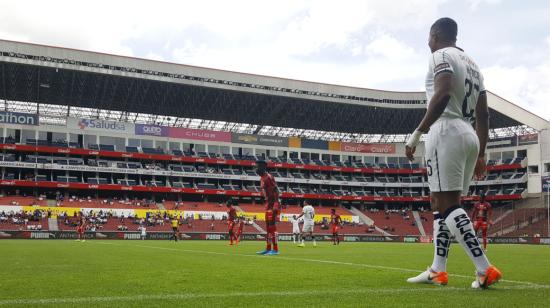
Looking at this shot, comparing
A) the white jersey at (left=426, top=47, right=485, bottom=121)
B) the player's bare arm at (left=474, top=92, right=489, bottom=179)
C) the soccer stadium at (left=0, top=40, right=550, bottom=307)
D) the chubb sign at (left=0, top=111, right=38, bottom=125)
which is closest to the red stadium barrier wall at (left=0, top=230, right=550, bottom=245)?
the soccer stadium at (left=0, top=40, right=550, bottom=307)

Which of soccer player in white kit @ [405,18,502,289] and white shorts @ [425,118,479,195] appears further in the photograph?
white shorts @ [425,118,479,195]

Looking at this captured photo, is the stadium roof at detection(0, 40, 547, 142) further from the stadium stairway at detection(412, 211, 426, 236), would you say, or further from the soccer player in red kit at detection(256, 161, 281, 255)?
the soccer player in red kit at detection(256, 161, 281, 255)

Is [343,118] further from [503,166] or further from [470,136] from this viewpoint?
[470,136]

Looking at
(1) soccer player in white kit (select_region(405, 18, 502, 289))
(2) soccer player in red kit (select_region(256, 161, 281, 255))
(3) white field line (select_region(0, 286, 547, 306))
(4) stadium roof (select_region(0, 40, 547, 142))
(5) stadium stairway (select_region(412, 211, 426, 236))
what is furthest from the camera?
(5) stadium stairway (select_region(412, 211, 426, 236))

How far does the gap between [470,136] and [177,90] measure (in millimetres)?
66261

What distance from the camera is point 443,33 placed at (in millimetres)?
6738

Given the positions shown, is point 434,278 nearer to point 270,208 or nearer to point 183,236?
point 270,208

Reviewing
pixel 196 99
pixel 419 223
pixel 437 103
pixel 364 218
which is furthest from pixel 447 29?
pixel 419 223

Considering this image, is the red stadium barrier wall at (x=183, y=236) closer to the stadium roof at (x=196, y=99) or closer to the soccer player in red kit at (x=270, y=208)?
the stadium roof at (x=196, y=99)

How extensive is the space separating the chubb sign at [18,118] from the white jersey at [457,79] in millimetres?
71296

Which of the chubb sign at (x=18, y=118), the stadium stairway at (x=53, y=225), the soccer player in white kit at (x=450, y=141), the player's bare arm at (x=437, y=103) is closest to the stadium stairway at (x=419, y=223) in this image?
the stadium stairway at (x=53, y=225)

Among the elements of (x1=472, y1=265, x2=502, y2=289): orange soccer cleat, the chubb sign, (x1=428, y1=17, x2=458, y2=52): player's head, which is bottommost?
(x1=472, y1=265, x2=502, y2=289): orange soccer cleat

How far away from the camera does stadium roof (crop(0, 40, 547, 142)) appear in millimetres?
64125

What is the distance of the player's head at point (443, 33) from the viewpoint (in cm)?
673
